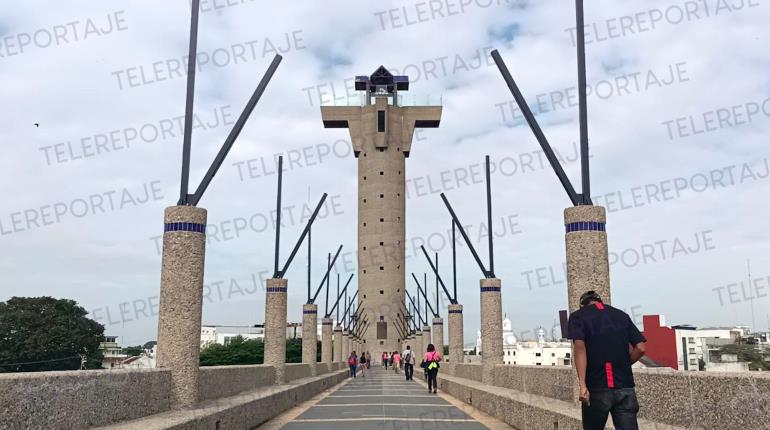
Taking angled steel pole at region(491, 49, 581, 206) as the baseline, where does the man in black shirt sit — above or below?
below

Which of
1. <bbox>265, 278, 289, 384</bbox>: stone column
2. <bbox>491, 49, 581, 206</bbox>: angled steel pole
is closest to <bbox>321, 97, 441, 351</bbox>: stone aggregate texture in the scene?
<bbox>265, 278, 289, 384</bbox>: stone column

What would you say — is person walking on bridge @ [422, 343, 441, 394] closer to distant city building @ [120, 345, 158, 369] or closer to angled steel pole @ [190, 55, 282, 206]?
distant city building @ [120, 345, 158, 369]

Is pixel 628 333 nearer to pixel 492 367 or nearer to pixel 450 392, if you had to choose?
pixel 492 367

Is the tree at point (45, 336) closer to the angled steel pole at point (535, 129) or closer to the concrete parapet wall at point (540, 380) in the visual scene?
the concrete parapet wall at point (540, 380)

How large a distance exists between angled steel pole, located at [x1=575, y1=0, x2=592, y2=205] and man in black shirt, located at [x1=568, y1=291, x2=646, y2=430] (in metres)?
4.23

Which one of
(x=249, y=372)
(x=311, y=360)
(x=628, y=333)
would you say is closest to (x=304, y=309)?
(x=311, y=360)

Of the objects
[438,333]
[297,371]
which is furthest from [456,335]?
[438,333]

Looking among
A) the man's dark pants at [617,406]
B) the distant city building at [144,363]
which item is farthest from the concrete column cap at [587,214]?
the distant city building at [144,363]

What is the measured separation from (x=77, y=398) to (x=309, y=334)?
23.4m

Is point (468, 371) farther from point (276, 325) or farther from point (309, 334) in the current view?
point (309, 334)

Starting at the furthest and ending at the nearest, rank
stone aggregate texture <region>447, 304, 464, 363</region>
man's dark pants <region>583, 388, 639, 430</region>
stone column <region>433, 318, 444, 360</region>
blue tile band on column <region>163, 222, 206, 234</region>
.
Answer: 1. stone column <region>433, 318, 444, 360</region>
2. stone aggregate texture <region>447, 304, 464, 363</region>
3. blue tile band on column <region>163, 222, 206, 234</region>
4. man's dark pants <region>583, 388, 639, 430</region>

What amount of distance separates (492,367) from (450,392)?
8.39 feet

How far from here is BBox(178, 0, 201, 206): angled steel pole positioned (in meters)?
9.90

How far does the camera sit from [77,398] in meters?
6.54
